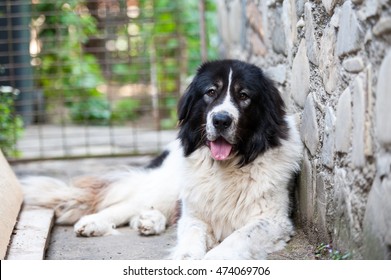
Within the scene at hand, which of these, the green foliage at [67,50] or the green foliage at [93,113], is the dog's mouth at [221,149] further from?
the green foliage at [93,113]

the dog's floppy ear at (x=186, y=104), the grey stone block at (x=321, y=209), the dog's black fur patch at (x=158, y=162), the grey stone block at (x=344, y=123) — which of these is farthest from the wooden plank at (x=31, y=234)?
the grey stone block at (x=344, y=123)

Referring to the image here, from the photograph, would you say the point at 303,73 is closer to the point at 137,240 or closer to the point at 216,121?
the point at 216,121

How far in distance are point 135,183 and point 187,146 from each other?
0.90 meters

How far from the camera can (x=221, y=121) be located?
3693 mm

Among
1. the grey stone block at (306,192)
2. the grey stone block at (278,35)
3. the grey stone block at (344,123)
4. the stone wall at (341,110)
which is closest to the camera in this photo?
the stone wall at (341,110)

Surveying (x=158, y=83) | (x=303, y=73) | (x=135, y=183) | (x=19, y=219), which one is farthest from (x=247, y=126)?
(x=158, y=83)

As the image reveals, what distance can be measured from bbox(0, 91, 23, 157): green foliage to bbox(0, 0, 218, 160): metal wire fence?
0.5 inches

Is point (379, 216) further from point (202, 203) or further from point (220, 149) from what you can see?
point (202, 203)

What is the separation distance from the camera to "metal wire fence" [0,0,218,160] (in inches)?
289

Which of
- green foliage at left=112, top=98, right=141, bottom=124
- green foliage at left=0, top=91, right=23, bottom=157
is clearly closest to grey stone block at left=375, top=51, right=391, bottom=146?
green foliage at left=0, top=91, right=23, bottom=157

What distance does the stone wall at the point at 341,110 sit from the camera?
265 centimetres

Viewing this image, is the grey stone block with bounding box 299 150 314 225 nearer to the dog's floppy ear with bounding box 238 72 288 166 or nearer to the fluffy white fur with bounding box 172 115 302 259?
the fluffy white fur with bounding box 172 115 302 259

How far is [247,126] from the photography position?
12.6 feet

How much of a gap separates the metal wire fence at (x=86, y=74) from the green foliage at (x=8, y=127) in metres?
0.01
